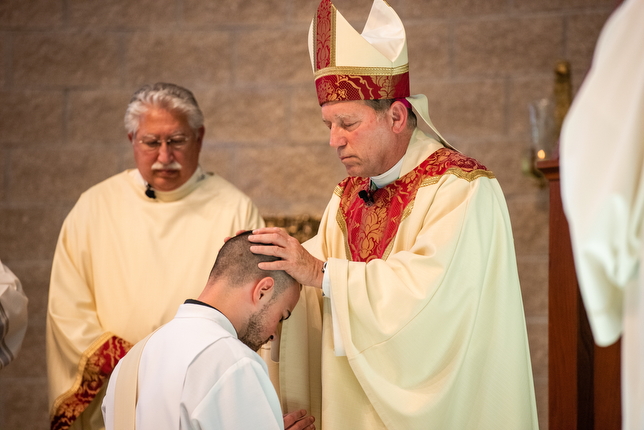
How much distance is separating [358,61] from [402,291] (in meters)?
0.98

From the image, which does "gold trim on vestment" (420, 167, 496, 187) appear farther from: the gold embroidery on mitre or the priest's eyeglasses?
the priest's eyeglasses

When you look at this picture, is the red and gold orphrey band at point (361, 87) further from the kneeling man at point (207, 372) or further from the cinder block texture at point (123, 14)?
the cinder block texture at point (123, 14)

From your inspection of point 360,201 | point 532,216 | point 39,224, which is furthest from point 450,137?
point 39,224

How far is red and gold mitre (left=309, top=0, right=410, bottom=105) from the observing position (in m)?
2.91

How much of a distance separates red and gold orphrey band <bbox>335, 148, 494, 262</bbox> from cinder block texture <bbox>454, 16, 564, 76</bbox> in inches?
82.6

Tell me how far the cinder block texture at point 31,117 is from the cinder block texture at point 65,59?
0.32ft

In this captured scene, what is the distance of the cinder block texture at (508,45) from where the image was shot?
4.81 meters

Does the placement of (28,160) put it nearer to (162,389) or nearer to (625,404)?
(162,389)

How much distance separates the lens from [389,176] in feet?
9.91

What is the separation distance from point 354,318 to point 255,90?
2859 mm

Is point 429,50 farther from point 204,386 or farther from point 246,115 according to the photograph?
point 204,386

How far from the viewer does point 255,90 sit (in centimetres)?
508

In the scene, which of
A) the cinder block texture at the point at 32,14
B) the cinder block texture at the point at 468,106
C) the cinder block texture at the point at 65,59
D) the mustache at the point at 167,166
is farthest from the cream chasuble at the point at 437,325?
the cinder block texture at the point at 32,14

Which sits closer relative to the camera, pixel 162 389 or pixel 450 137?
pixel 162 389
